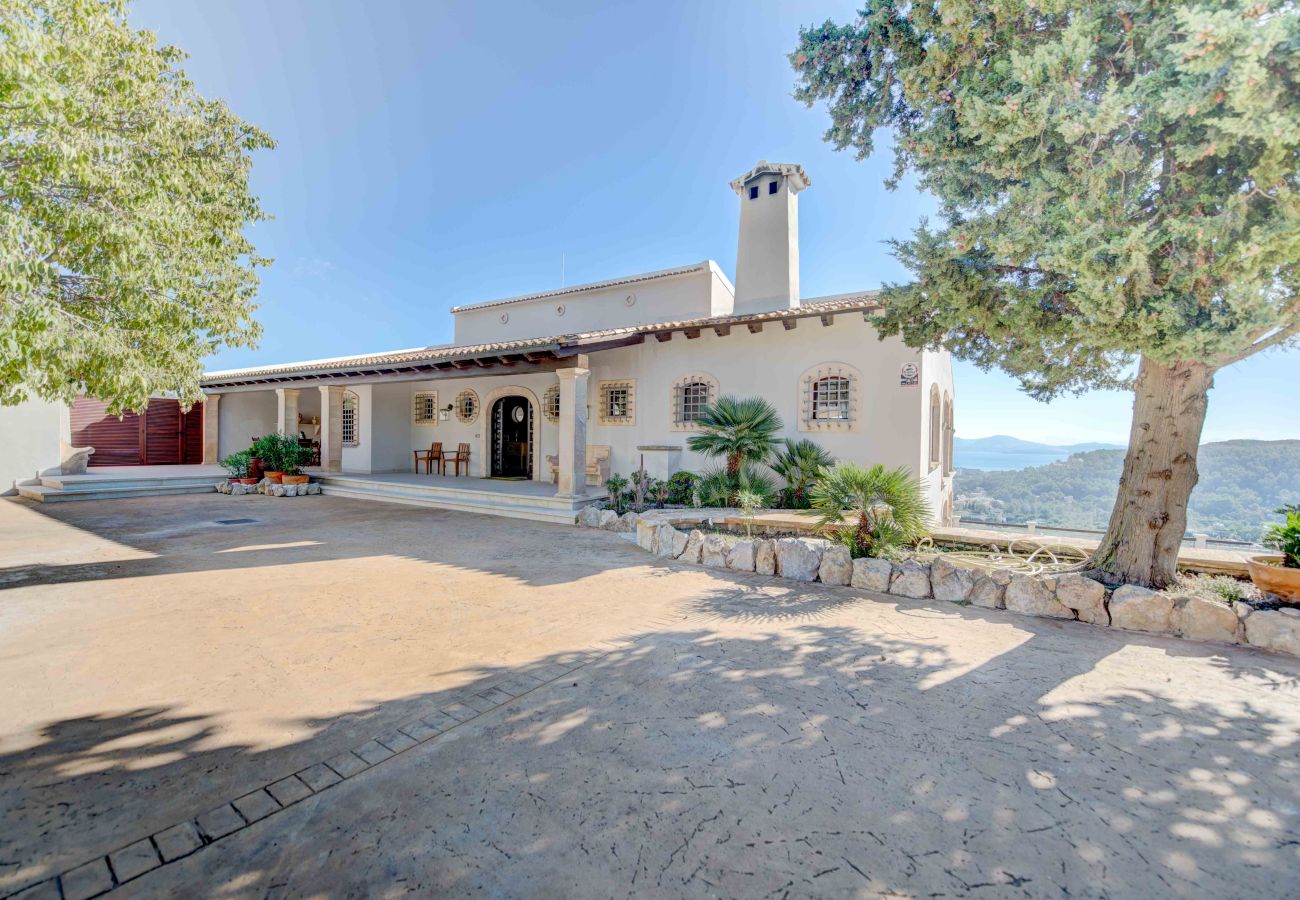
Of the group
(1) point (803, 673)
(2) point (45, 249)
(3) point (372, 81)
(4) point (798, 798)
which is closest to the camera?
(4) point (798, 798)

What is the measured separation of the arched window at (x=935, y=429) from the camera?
1095 cm

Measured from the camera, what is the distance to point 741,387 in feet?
36.5

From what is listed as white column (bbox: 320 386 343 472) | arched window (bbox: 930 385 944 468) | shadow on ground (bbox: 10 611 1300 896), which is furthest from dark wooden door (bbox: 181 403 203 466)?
arched window (bbox: 930 385 944 468)

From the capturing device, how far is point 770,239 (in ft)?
42.0

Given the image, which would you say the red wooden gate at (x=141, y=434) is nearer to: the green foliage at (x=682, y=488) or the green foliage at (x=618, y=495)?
the green foliage at (x=618, y=495)

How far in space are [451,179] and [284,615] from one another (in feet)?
69.8

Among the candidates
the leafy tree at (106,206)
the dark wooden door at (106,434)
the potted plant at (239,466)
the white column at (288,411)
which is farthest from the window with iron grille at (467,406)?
the dark wooden door at (106,434)

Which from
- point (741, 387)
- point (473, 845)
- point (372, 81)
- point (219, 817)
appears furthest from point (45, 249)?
point (372, 81)

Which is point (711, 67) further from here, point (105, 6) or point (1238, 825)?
point (1238, 825)

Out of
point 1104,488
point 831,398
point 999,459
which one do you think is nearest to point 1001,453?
point 999,459

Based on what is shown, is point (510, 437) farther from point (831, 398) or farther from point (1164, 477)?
point (1164, 477)

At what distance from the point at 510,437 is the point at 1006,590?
12.9 metres

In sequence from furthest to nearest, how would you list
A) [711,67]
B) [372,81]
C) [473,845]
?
[372,81] → [711,67] → [473,845]

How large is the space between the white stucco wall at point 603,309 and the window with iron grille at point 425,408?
2.76 metres
